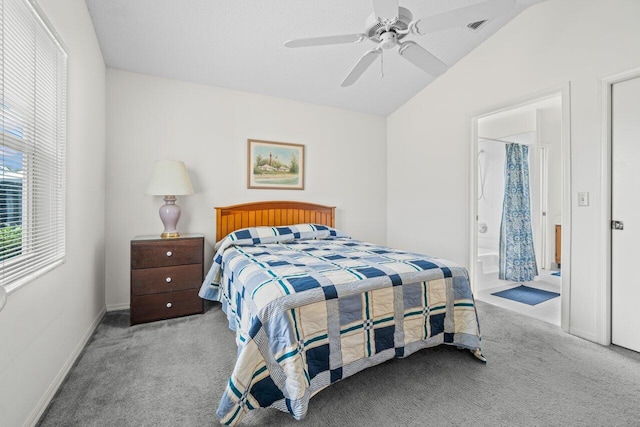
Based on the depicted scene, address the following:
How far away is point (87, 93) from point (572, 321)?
442 cm

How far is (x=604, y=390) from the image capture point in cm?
170

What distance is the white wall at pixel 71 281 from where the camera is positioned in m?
1.29

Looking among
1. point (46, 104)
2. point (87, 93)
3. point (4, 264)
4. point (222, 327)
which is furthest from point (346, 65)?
point (4, 264)

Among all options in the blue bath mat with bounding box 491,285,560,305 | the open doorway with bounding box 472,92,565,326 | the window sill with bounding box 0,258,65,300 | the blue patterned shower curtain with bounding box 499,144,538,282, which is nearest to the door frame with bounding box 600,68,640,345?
the blue bath mat with bounding box 491,285,560,305

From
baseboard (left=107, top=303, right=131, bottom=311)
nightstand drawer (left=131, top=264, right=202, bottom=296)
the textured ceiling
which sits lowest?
baseboard (left=107, top=303, right=131, bottom=311)

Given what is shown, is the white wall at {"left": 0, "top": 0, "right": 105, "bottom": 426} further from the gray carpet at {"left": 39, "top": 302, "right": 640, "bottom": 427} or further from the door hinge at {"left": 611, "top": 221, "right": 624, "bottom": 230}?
Answer: the door hinge at {"left": 611, "top": 221, "right": 624, "bottom": 230}

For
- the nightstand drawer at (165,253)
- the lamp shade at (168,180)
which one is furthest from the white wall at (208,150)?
the nightstand drawer at (165,253)

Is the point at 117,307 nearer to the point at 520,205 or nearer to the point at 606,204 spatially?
the point at 606,204

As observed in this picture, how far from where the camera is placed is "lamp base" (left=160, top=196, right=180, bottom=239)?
9.66ft

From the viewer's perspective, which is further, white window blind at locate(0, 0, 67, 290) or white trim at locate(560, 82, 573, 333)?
white trim at locate(560, 82, 573, 333)

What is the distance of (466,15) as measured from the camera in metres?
1.61

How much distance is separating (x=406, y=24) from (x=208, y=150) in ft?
8.17

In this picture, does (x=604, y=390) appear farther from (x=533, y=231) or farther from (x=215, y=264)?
(x=533, y=231)

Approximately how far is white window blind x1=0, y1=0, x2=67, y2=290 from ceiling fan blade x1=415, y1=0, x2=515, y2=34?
1996 mm
